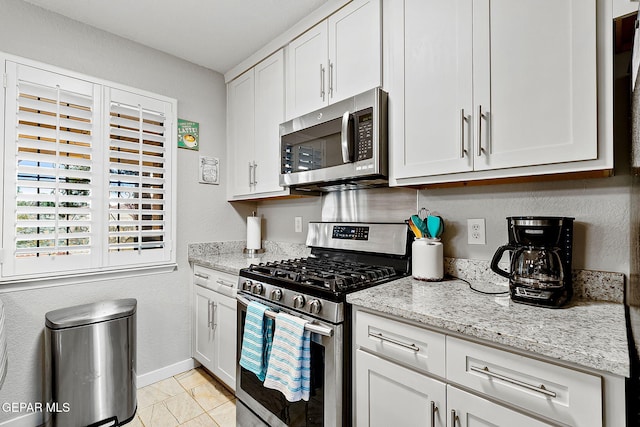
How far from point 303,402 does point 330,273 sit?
59 cm

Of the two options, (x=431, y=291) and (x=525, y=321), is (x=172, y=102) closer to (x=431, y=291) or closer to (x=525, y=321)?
(x=431, y=291)

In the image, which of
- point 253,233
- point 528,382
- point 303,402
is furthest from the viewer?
point 253,233

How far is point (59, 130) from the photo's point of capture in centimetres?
191

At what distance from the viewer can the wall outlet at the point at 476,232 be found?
151 centimetres

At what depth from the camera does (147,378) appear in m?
2.27

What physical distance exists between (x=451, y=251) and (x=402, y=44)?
107 cm

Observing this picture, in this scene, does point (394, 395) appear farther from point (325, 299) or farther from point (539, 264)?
point (539, 264)

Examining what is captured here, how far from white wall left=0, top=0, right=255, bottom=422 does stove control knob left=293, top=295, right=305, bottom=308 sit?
1.44 m

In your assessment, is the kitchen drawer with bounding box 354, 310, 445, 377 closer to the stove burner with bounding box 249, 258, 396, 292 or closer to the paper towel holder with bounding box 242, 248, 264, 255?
the stove burner with bounding box 249, 258, 396, 292

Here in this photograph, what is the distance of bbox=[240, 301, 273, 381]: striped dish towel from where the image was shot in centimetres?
153

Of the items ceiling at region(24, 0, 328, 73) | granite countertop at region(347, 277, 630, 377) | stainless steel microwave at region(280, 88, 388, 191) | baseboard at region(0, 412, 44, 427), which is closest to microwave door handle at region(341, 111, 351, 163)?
stainless steel microwave at region(280, 88, 388, 191)

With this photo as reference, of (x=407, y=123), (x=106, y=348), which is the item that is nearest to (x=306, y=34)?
(x=407, y=123)

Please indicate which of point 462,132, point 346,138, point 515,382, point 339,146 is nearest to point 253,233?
point 339,146

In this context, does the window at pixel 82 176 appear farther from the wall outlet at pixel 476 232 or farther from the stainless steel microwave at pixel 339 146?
the wall outlet at pixel 476 232
